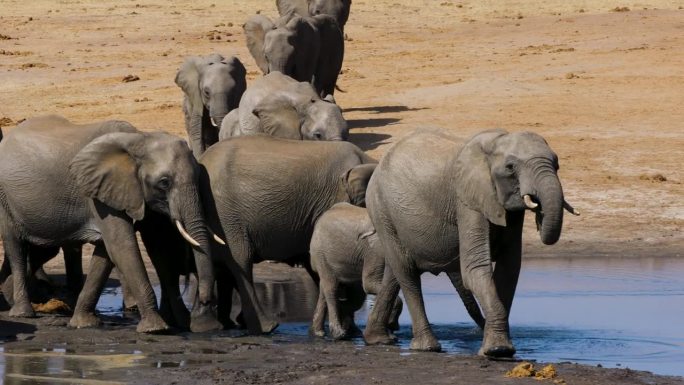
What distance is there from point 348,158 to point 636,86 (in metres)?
12.0

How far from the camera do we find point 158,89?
24.4 m

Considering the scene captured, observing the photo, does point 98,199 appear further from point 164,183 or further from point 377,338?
point 377,338

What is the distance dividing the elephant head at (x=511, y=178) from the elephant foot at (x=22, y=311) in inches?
134

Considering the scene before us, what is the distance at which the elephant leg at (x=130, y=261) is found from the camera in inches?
424

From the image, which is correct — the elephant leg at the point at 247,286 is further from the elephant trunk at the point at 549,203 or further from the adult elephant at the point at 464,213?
the elephant trunk at the point at 549,203

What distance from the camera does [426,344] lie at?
9.99m

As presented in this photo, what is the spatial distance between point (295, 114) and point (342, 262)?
2673 mm

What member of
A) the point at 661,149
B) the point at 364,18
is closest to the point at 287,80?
the point at 661,149

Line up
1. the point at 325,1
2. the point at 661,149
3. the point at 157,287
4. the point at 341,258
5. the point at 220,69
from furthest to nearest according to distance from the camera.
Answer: the point at 325,1
the point at 661,149
the point at 220,69
the point at 157,287
the point at 341,258

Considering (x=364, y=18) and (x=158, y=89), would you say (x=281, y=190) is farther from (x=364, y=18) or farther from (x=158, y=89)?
(x=364, y=18)

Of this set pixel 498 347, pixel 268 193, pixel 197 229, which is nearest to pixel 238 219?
pixel 268 193

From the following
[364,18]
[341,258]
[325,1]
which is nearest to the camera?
[341,258]

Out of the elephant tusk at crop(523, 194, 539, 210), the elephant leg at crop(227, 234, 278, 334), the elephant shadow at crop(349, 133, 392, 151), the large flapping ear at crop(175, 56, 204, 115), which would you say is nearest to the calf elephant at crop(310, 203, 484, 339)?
the elephant leg at crop(227, 234, 278, 334)

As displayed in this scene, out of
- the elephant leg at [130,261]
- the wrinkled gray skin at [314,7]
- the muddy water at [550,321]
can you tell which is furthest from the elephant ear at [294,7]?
the elephant leg at [130,261]
